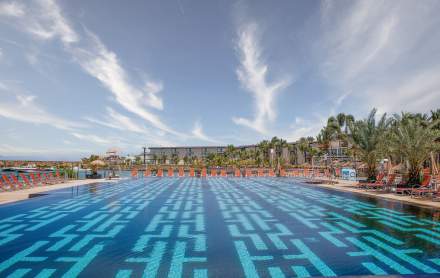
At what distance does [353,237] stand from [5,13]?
15.8 m

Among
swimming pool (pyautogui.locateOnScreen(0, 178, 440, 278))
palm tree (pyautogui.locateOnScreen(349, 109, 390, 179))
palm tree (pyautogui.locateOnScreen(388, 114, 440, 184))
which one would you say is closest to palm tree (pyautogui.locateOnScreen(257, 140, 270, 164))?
Result: palm tree (pyautogui.locateOnScreen(349, 109, 390, 179))

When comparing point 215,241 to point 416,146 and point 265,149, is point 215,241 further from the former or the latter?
point 265,149

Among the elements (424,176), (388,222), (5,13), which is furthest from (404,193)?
(5,13)

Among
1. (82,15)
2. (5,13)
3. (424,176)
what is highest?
(82,15)

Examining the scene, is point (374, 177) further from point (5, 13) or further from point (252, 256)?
point (5, 13)

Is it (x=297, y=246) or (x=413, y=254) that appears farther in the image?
(x=297, y=246)

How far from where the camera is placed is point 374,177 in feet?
62.2

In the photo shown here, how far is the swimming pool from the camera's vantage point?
4.93 meters

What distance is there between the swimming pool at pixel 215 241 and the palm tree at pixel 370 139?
8.60m

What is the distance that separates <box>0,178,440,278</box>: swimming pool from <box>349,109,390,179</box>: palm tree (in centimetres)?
860

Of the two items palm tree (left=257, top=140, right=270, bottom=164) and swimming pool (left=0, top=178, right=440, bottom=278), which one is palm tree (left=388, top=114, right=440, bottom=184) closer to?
swimming pool (left=0, top=178, right=440, bottom=278)

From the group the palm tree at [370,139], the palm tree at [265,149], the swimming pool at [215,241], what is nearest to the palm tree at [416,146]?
the palm tree at [370,139]

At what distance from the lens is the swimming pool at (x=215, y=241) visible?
493 cm

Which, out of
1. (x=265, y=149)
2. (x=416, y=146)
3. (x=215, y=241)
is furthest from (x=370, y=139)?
(x=265, y=149)
